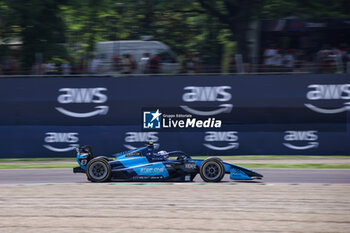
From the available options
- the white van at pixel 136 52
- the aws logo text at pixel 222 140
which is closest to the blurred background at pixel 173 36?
the white van at pixel 136 52

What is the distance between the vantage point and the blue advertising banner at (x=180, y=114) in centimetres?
1842

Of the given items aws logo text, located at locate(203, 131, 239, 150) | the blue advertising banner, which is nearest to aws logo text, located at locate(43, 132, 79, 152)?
the blue advertising banner

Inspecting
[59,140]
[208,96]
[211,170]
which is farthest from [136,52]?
[211,170]

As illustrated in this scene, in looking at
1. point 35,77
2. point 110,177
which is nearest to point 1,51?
point 35,77

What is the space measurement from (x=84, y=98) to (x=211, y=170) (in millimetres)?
8801

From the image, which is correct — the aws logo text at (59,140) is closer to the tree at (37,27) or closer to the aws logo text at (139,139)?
the aws logo text at (139,139)

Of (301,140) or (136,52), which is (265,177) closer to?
(301,140)

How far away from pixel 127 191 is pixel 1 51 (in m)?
13.3

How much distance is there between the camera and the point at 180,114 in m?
18.8

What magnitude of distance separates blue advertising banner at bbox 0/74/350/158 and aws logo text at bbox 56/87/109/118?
1.5 inches

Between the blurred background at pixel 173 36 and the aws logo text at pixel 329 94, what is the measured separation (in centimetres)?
62

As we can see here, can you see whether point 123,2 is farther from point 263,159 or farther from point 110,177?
point 110,177

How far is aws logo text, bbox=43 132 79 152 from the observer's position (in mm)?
18812

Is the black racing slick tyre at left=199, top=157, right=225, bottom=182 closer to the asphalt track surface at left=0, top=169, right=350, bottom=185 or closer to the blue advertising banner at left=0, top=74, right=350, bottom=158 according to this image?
the asphalt track surface at left=0, top=169, right=350, bottom=185
